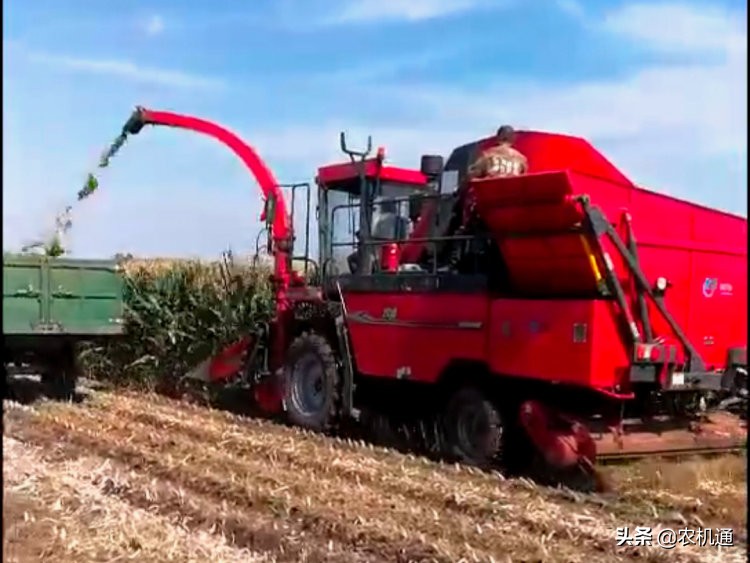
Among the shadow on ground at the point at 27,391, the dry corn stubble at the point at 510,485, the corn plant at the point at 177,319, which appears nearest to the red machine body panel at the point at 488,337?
the dry corn stubble at the point at 510,485

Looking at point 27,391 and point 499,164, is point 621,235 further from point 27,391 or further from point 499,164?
point 27,391

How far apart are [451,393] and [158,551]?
138 inches

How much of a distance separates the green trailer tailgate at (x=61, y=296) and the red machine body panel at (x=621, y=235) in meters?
5.72

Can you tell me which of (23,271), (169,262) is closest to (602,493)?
(23,271)

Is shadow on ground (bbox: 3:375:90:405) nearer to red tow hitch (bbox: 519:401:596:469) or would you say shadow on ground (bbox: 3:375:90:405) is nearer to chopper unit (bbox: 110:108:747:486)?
chopper unit (bbox: 110:108:747:486)

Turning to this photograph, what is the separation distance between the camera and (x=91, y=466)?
7102 millimetres

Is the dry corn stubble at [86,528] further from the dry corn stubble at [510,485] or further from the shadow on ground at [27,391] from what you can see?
the shadow on ground at [27,391]

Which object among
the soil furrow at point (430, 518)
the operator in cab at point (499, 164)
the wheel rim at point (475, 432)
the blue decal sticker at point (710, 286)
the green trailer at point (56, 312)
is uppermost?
the operator in cab at point (499, 164)

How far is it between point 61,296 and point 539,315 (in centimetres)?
617

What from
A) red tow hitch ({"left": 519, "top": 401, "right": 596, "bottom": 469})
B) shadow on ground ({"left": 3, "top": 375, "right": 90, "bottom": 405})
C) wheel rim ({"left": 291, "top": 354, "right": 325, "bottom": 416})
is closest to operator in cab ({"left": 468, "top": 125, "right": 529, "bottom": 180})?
red tow hitch ({"left": 519, "top": 401, "right": 596, "bottom": 469})

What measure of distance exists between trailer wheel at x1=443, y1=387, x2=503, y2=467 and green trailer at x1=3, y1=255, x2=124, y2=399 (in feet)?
16.7

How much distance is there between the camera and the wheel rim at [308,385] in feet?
30.0

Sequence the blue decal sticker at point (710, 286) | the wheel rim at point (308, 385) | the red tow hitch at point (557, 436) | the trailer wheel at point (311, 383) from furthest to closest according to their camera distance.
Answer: the wheel rim at point (308, 385) < the trailer wheel at point (311, 383) < the blue decal sticker at point (710, 286) < the red tow hitch at point (557, 436)

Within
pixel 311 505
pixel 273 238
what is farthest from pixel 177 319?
pixel 311 505
